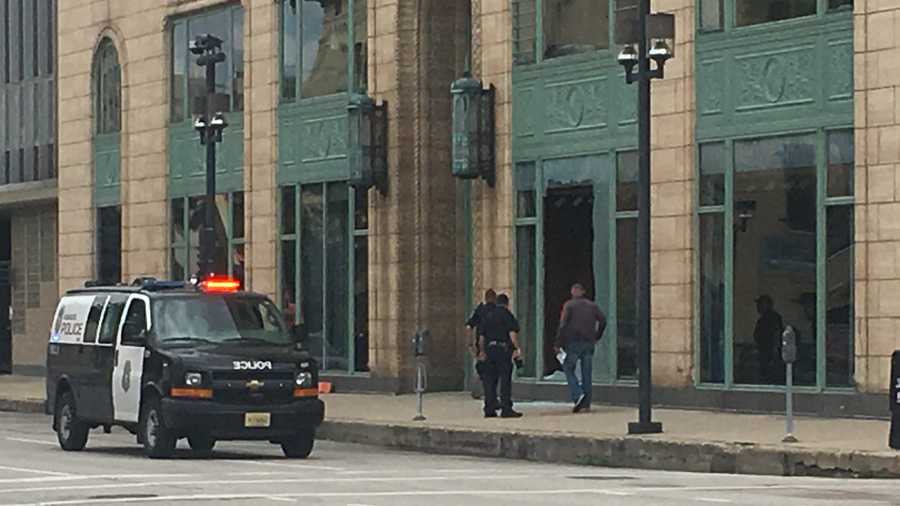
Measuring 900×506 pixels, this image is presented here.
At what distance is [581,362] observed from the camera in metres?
29.4

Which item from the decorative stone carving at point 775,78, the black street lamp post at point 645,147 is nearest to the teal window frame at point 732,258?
the decorative stone carving at point 775,78

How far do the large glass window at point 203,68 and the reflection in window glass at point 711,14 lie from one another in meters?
12.2


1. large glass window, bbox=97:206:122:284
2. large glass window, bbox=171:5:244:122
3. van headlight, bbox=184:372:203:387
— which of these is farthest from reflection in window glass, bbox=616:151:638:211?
large glass window, bbox=97:206:122:284

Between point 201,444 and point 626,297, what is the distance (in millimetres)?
8111

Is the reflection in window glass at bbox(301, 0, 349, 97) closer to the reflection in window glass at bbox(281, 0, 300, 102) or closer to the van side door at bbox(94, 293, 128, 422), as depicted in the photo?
the reflection in window glass at bbox(281, 0, 300, 102)

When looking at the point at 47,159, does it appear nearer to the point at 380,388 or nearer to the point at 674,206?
the point at 380,388

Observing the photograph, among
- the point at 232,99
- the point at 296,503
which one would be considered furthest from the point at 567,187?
the point at 296,503

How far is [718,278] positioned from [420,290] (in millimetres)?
7722

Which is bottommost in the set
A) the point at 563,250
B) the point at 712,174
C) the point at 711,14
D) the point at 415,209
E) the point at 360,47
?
the point at 563,250

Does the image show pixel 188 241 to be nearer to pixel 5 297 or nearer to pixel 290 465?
pixel 5 297

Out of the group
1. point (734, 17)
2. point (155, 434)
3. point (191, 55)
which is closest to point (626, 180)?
point (734, 17)

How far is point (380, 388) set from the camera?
119 ft

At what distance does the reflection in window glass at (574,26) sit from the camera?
31484 millimetres

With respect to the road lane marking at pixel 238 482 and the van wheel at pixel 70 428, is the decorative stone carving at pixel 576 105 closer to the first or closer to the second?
the van wheel at pixel 70 428
